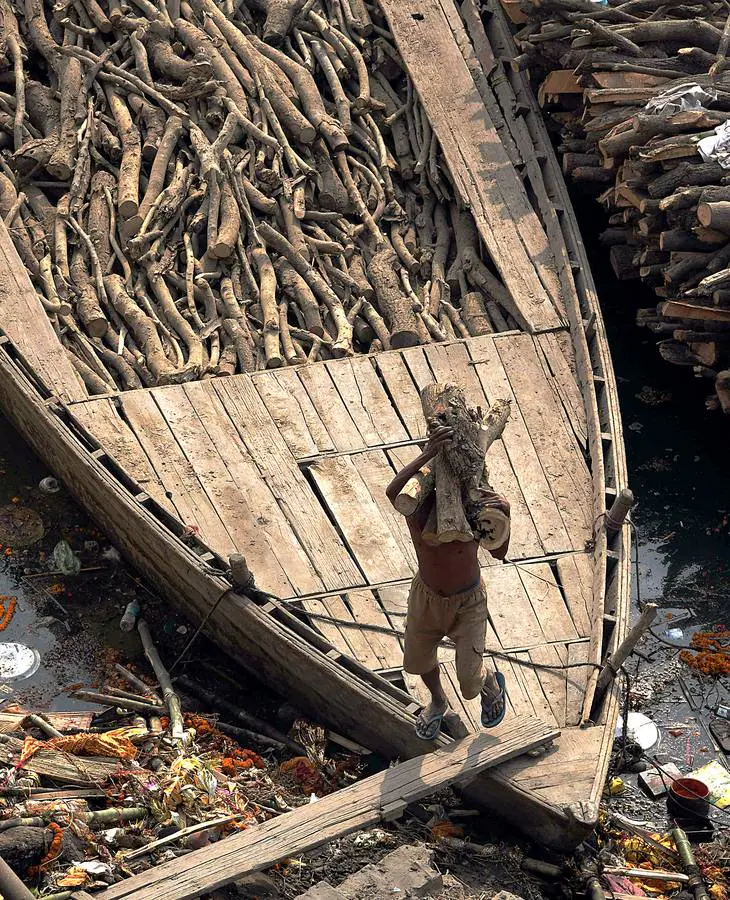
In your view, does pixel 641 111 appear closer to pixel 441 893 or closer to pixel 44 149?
pixel 44 149

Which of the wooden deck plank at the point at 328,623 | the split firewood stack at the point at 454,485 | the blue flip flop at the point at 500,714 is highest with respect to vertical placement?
the split firewood stack at the point at 454,485

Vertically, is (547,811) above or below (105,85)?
below

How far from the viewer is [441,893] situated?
7.28 meters

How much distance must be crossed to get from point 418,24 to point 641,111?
9.71ft

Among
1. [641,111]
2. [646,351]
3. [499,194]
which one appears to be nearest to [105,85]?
[499,194]

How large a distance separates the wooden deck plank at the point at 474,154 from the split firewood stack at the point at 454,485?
4360 mm

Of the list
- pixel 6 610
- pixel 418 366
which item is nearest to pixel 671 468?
pixel 418 366

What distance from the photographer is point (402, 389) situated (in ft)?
35.5

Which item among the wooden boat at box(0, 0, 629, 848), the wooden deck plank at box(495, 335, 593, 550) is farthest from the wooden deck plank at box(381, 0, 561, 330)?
the wooden deck plank at box(495, 335, 593, 550)

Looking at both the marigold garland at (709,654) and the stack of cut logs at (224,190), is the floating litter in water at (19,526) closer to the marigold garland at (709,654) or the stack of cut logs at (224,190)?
the stack of cut logs at (224,190)

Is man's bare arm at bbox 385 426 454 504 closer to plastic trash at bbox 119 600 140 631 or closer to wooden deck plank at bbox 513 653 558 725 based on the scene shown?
wooden deck plank at bbox 513 653 558 725

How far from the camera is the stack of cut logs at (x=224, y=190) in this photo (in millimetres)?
11414

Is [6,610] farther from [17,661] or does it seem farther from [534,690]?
[534,690]

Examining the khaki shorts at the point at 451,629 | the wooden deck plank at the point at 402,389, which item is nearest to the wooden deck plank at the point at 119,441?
the wooden deck plank at the point at 402,389
